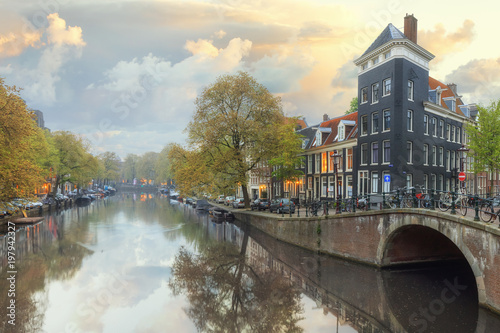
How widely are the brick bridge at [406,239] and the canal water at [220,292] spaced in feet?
2.38

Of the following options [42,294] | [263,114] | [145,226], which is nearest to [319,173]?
[263,114]

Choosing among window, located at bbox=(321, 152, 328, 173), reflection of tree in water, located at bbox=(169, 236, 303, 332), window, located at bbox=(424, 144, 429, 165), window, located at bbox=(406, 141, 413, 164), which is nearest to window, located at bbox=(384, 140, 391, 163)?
window, located at bbox=(406, 141, 413, 164)

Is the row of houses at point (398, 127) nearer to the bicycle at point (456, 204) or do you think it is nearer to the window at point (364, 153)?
the window at point (364, 153)

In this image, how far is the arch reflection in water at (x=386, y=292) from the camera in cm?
1173

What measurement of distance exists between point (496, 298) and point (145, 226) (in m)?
32.1

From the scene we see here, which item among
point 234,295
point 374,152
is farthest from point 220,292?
point 374,152

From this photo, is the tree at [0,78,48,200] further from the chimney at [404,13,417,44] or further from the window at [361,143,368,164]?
the chimney at [404,13,417,44]

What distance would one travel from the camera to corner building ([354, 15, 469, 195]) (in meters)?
28.3

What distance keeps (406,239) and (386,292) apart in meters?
4.34

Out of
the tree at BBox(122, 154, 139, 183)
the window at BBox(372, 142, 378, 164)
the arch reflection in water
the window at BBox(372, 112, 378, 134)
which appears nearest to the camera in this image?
the arch reflection in water

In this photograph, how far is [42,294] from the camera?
14852 millimetres

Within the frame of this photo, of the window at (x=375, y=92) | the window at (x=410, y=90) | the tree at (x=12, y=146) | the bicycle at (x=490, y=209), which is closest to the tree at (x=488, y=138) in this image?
the window at (x=410, y=90)

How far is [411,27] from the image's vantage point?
3028cm

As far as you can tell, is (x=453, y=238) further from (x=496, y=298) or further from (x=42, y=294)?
(x=42, y=294)
